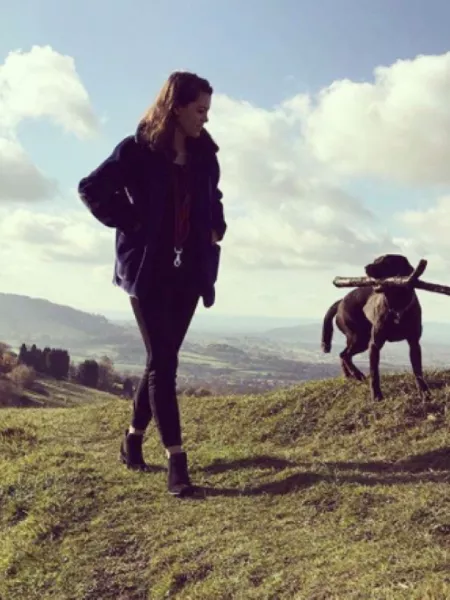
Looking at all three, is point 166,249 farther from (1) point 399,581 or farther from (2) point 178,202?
(1) point 399,581

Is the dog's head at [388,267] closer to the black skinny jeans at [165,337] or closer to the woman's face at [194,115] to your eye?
the black skinny jeans at [165,337]

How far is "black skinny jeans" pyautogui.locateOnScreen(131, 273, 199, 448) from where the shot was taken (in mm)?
6031

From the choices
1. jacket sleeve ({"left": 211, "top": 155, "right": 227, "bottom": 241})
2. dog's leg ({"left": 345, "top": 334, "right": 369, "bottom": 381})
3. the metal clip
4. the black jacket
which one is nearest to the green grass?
dog's leg ({"left": 345, "top": 334, "right": 369, "bottom": 381})

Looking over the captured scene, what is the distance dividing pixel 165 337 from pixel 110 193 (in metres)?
1.40

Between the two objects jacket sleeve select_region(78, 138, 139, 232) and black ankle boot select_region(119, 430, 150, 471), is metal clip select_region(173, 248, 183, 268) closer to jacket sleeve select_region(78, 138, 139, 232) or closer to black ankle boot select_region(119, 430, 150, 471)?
jacket sleeve select_region(78, 138, 139, 232)

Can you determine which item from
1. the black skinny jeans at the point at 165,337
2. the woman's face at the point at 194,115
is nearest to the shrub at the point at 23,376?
the black skinny jeans at the point at 165,337

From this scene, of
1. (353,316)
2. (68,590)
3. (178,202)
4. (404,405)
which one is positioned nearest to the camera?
(68,590)

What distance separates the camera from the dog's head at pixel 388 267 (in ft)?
24.3

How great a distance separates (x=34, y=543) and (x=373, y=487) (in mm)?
2690

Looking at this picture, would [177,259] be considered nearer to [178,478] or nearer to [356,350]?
[178,478]

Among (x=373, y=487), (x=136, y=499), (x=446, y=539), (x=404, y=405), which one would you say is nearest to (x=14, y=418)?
(x=136, y=499)

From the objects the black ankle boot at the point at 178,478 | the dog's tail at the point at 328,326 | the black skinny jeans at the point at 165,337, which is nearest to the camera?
the black ankle boot at the point at 178,478

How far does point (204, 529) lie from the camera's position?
479 centimetres

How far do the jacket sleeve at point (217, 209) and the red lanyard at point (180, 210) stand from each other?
0.30m
